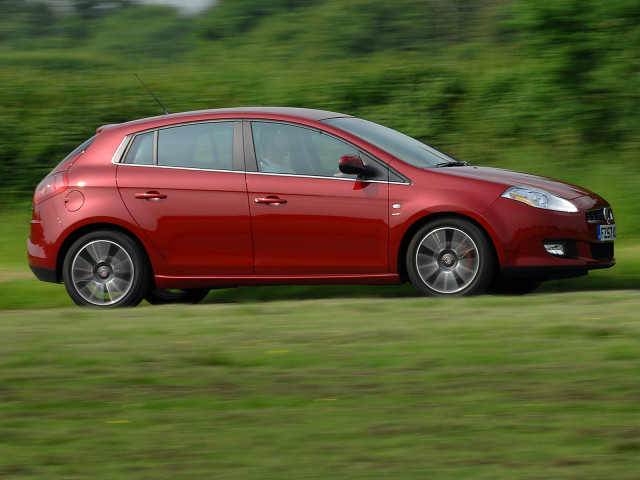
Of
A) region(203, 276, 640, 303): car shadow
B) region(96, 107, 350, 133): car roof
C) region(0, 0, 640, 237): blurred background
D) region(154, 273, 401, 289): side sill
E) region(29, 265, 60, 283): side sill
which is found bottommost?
region(203, 276, 640, 303): car shadow

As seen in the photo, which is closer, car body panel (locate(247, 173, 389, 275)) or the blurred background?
car body panel (locate(247, 173, 389, 275))

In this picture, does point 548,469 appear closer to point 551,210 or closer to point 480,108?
point 551,210

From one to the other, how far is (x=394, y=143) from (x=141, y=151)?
211 centimetres

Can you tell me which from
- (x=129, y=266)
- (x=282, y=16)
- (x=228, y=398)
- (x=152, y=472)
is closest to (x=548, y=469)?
(x=152, y=472)

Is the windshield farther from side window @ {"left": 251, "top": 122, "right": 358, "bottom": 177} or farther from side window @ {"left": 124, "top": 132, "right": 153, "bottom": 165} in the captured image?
side window @ {"left": 124, "top": 132, "right": 153, "bottom": 165}

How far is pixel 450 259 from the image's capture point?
28.6ft

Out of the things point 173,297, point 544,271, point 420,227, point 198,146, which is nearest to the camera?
point 544,271

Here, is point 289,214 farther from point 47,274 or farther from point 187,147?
point 47,274

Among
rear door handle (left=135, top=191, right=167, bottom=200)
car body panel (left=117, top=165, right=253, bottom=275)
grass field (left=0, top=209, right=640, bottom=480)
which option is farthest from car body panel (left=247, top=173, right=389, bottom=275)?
rear door handle (left=135, top=191, right=167, bottom=200)

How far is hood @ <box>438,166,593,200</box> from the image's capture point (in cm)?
881

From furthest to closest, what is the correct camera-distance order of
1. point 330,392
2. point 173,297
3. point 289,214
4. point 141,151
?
point 173,297
point 141,151
point 289,214
point 330,392

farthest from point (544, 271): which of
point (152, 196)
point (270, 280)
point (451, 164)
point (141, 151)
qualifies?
point (141, 151)

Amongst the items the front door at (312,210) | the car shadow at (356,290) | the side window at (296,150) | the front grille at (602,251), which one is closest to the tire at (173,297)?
the car shadow at (356,290)

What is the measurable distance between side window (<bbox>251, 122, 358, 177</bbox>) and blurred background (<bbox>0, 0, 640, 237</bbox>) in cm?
579
